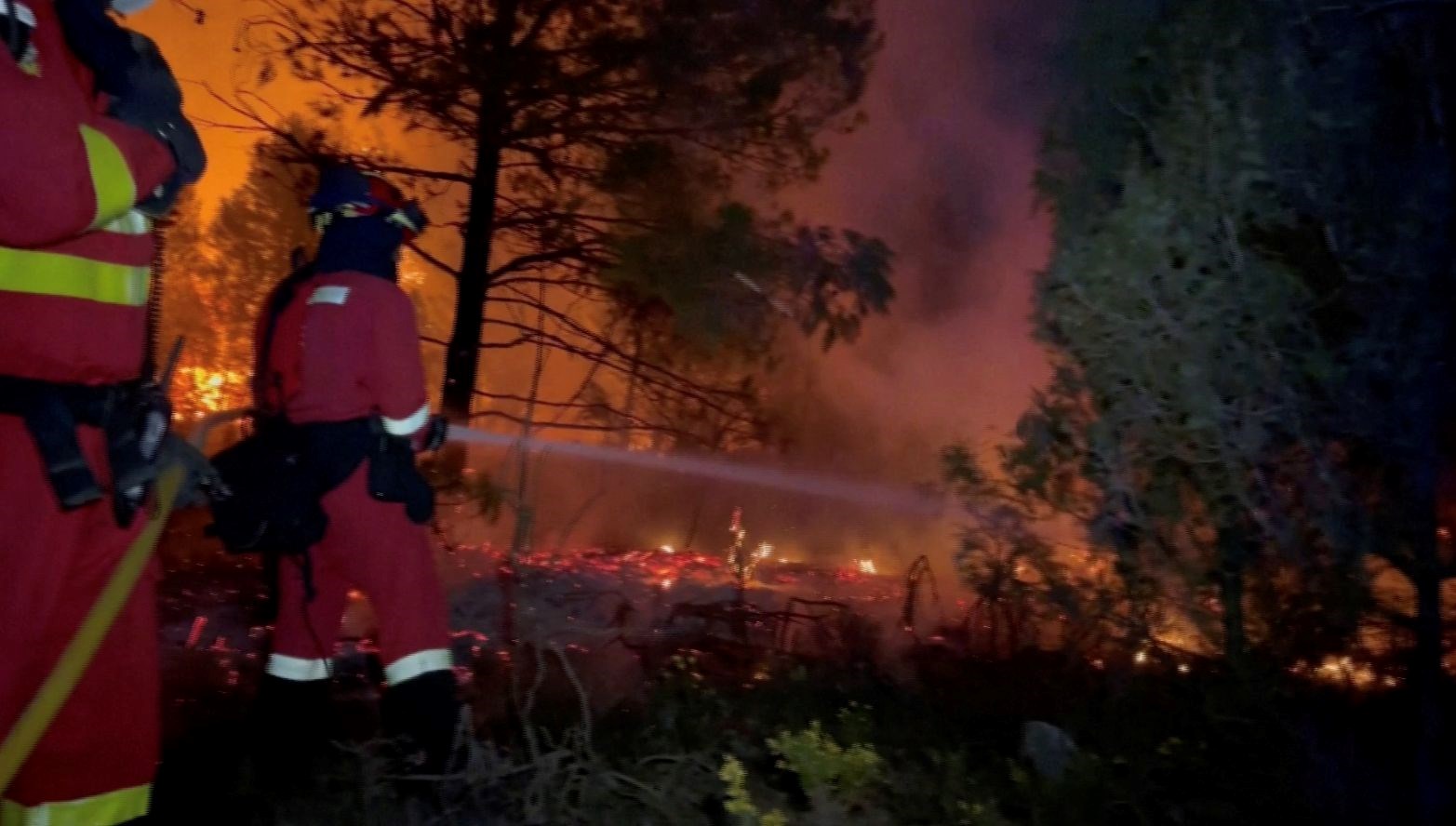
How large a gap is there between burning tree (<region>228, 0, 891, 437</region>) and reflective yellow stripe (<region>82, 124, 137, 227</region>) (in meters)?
3.60

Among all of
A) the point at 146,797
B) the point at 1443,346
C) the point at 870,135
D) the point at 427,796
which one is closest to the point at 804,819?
the point at 427,796

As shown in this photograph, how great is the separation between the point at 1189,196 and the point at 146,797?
3092 mm

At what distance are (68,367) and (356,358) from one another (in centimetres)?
119

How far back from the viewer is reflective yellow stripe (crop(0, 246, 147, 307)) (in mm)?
1843

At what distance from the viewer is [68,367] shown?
195cm

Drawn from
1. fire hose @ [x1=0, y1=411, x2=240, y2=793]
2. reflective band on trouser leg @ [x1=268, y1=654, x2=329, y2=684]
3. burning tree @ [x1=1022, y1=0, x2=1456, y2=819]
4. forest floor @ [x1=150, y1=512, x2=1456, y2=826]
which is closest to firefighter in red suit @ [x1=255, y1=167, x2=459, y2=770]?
reflective band on trouser leg @ [x1=268, y1=654, x2=329, y2=684]

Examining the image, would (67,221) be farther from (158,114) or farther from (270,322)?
(270,322)

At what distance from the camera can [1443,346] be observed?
2676 mm

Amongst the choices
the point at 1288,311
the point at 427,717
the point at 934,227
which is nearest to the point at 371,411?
the point at 427,717

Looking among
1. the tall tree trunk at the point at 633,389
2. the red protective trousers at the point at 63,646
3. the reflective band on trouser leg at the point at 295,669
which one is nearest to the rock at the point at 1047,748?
the reflective band on trouser leg at the point at 295,669

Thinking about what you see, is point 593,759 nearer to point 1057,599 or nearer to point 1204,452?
point 1057,599

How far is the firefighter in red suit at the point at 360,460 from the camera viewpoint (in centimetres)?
306

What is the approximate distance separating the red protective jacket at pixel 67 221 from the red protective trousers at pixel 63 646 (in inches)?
6.5

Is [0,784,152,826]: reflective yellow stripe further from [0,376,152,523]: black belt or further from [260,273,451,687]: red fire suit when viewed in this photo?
[260,273,451,687]: red fire suit
